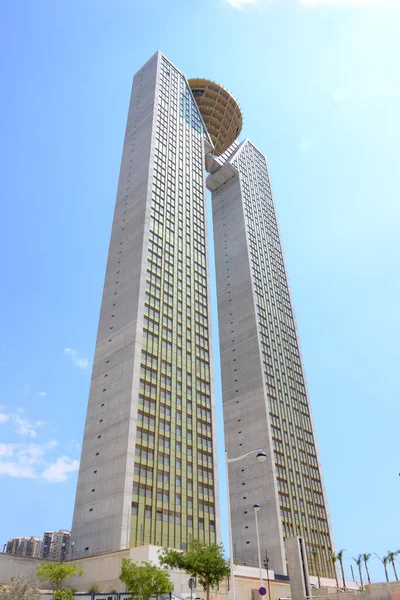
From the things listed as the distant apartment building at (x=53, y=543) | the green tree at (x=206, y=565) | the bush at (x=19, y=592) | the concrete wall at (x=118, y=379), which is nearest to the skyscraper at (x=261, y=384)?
the concrete wall at (x=118, y=379)

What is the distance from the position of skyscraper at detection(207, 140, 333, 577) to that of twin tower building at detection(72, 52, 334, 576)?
36cm

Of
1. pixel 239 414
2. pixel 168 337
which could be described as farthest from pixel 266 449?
pixel 168 337

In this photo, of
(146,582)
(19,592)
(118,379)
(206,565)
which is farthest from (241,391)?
(19,592)

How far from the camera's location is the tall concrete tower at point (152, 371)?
6775cm

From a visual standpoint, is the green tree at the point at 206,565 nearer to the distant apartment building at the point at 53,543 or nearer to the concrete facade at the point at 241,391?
the concrete facade at the point at 241,391

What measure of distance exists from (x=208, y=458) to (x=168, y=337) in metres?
21.0

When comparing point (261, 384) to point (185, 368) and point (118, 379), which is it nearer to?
point (185, 368)

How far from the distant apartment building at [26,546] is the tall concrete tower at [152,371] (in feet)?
228

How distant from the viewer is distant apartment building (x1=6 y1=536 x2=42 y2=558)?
417ft

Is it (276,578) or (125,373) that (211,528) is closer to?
(276,578)

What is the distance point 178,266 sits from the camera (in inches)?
3848

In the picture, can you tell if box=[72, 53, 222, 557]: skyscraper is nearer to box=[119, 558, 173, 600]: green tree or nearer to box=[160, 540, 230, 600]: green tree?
box=[160, 540, 230, 600]: green tree

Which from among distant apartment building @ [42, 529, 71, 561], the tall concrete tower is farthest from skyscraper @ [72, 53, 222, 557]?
distant apartment building @ [42, 529, 71, 561]

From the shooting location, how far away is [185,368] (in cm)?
8562
